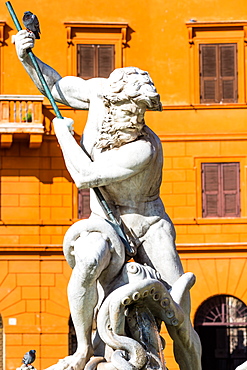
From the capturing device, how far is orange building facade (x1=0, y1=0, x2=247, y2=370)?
3275cm

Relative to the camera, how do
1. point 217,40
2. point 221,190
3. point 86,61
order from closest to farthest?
point 221,190, point 217,40, point 86,61

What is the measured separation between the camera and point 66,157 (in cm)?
935

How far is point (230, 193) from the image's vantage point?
33.2 m

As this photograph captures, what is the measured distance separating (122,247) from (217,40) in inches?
978

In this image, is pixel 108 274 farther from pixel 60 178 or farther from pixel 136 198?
pixel 60 178

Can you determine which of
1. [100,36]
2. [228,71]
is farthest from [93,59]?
[228,71]

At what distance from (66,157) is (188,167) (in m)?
24.2

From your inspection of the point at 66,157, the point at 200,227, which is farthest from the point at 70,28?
the point at 66,157

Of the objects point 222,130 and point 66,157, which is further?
point 222,130

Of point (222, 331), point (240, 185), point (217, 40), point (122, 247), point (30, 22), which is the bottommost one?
point (222, 331)

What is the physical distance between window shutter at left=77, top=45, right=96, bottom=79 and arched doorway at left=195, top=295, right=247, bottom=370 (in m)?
6.55

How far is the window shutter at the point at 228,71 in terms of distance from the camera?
33469 mm

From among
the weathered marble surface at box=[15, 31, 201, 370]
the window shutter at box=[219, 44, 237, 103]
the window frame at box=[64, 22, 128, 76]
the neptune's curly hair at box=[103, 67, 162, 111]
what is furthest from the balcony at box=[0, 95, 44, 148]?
the neptune's curly hair at box=[103, 67, 162, 111]

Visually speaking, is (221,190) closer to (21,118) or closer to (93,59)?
(93,59)
